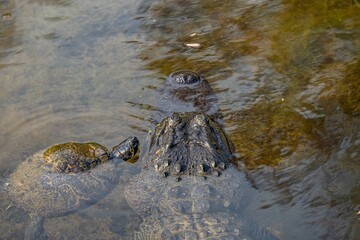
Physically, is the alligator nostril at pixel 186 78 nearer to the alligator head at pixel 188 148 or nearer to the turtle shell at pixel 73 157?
the alligator head at pixel 188 148

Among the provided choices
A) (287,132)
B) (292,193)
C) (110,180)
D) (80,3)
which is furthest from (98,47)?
(292,193)

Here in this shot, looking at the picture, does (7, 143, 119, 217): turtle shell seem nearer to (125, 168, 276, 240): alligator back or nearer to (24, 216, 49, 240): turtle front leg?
(24, 216, 49, 240): turtle front leg

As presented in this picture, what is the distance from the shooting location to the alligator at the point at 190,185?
221 inches

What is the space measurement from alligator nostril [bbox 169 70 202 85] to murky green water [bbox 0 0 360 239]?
1.02ft

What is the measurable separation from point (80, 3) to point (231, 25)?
9.17 feet

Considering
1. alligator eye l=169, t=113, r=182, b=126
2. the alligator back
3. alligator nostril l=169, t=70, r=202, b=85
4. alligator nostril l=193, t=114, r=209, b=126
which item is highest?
alligator eye l=169, t=113, r=182, b=126

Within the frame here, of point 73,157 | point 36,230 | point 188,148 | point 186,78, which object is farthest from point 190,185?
point 186,78

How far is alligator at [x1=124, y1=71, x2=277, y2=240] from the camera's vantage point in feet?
18.4

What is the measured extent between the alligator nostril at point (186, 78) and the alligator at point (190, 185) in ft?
2.04

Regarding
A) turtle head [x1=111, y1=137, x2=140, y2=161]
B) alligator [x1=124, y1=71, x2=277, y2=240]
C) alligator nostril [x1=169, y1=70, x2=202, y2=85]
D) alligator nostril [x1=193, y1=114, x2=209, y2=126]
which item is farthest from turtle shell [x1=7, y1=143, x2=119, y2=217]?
alligator nostril [x1=169, y1=70, x2=202, y2=85]

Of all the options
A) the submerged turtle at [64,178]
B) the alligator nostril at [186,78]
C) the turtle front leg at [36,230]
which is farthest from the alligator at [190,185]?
the turtle front leg at [36,230]

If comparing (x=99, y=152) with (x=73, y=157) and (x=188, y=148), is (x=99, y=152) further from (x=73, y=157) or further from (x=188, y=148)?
(x=188, y=148)

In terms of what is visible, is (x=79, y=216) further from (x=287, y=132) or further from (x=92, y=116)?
(x=287, y=132)

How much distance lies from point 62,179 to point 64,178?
3 centimetres
